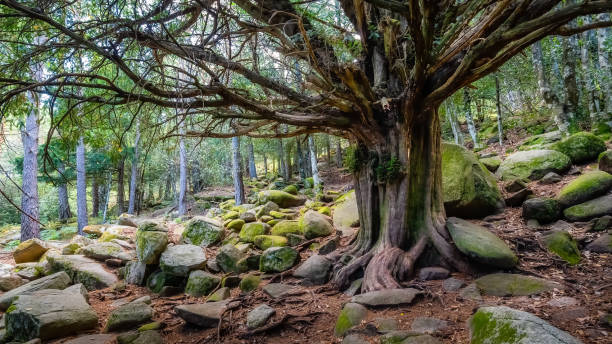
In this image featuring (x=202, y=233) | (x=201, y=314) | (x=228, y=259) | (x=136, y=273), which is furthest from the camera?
(x=202, y=233)

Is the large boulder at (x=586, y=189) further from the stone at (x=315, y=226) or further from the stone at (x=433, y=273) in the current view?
the stone at (x=315, y=226)

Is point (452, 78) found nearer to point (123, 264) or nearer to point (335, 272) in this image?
point (335, 272)

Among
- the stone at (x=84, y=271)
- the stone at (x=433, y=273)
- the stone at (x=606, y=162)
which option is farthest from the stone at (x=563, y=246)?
the stone at (x=84, y=271)

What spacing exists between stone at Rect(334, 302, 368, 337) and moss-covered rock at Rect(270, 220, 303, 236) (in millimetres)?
3755

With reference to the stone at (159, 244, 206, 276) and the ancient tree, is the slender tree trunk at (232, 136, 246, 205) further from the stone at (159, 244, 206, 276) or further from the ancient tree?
the ancient tree

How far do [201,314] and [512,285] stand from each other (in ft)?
12.8

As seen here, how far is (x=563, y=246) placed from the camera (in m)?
4.16

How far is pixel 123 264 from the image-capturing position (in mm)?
7168

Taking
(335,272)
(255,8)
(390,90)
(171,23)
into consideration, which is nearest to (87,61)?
Result: (171,23)

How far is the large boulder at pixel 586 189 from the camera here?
509 cm

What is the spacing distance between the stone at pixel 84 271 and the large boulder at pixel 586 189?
888 centimetres

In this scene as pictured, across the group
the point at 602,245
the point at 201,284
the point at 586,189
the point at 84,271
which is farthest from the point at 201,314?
the point at 586,189

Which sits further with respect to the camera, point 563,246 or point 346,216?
point 346,216

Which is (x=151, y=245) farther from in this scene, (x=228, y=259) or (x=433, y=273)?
(x=433, y=273)
